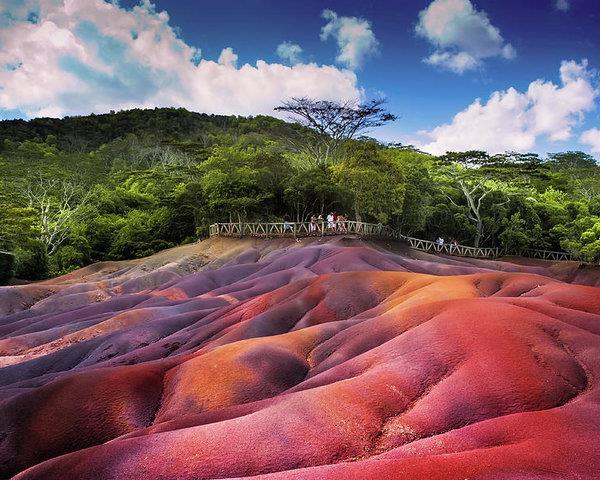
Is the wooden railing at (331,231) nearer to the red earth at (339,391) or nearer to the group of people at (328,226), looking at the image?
the group of people at (328,226)

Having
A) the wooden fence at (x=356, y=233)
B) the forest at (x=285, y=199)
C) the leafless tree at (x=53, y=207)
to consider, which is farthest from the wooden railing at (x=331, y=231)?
the leafless tree at (x=53, y=207)

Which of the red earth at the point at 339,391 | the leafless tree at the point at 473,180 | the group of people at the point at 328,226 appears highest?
the leafless tree at the point at 473,180

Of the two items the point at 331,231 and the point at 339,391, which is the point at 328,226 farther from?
the point at 339,391

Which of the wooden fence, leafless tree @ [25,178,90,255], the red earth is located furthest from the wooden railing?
the red earth

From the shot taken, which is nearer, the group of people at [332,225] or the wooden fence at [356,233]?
the group of people at [332,225]

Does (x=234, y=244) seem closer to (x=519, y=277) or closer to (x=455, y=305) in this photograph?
(x=519, y=277)

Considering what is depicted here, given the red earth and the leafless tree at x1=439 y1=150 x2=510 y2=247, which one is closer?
the red earth

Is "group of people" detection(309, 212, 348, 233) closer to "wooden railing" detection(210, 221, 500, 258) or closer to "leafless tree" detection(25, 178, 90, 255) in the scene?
"wooden railing" detection(210, 221, 500, 258)
